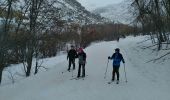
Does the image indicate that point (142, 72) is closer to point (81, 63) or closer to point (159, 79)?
point (159, 79)

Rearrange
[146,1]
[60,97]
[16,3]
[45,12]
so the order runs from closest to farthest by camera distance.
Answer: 1. [60,97]
2. [146,1]
3. [16,3]
4. [45,12]

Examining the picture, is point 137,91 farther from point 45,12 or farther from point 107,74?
point 45,12

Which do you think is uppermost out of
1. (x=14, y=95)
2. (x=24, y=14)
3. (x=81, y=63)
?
(x=24, y=14)

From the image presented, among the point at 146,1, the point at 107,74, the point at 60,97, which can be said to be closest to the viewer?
the point at 60,97

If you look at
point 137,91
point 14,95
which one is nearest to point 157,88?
point 137,91

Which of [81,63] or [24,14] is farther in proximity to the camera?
[24,14]

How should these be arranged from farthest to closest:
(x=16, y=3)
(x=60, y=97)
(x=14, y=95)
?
1. (x=16, y=3)
2. (x=14, y=95)
3. (x=60, y=97)

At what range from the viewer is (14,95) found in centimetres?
2031

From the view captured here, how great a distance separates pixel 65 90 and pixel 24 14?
17.6m

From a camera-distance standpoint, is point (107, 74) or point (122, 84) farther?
point (107, 74)

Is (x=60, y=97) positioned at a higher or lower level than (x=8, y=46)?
lower

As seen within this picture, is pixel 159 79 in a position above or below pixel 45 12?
below

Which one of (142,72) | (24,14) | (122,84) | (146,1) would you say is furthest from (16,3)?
(122,84)

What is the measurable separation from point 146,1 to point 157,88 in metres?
10.3
